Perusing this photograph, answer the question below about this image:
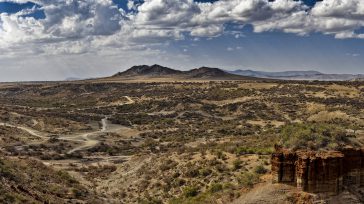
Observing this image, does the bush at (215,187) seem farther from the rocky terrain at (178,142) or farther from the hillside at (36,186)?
the hillside at (36,186)

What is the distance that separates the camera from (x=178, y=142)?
6131 centimetres

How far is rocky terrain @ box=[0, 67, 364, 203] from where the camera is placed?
28.3 metres

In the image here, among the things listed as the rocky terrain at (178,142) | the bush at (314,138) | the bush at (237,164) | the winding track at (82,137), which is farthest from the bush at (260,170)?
the winding track at (82,137)

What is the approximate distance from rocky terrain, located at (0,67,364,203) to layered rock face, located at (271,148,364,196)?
0.08 metres

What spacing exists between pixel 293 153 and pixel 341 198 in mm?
2247

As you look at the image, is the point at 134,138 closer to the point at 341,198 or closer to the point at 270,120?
the point at 270,120

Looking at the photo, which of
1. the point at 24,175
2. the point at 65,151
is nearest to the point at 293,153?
the point at 24,175

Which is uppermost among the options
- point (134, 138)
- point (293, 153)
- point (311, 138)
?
point (293, 153)

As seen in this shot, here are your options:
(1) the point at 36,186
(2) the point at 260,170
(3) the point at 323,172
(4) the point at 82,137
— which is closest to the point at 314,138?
(2) the point at 260,170

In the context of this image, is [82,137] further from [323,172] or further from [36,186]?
[323,172]

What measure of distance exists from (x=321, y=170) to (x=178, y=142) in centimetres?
4514

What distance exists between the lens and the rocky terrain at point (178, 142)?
93.0 feet

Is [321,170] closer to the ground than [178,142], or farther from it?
farther from it

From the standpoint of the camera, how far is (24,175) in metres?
31.0
